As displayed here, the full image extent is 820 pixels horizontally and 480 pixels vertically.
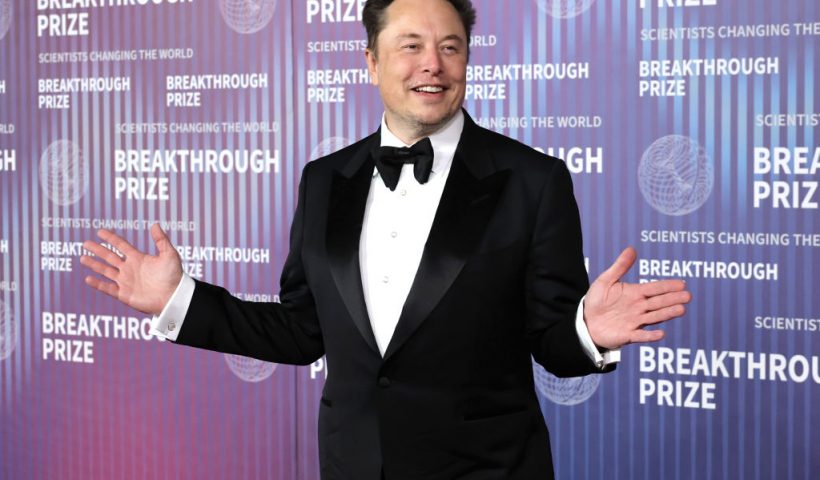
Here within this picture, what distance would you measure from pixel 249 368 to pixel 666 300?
219cm

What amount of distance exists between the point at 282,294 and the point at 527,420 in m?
0.57

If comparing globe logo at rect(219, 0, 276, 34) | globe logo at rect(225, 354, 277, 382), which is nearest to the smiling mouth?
globe logo at rect(219, 0, 276, 34)

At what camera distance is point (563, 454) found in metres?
3.12

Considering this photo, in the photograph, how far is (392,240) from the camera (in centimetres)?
184


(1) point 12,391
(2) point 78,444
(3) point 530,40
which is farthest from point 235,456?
(3) point 530,40

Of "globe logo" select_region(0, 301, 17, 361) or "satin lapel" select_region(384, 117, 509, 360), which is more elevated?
"satin lapel" select_region(384, 117, 509, 360)

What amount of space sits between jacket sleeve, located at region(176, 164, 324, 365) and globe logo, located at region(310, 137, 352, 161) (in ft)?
4.32

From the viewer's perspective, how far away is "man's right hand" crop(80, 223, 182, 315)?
1.89m

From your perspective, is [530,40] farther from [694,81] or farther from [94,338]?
[94,338]

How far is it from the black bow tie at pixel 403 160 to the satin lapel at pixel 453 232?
0.16 feet

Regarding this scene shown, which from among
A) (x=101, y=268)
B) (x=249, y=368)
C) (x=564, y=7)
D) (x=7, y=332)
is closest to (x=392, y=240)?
(x=101, y=268)

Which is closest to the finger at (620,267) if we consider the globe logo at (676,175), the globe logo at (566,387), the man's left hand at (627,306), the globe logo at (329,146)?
the man's left hand at (627,306)

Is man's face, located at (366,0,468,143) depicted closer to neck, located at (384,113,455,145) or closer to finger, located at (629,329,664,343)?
neck, located at (384,113,455,145)

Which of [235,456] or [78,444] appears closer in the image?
[235,456]
